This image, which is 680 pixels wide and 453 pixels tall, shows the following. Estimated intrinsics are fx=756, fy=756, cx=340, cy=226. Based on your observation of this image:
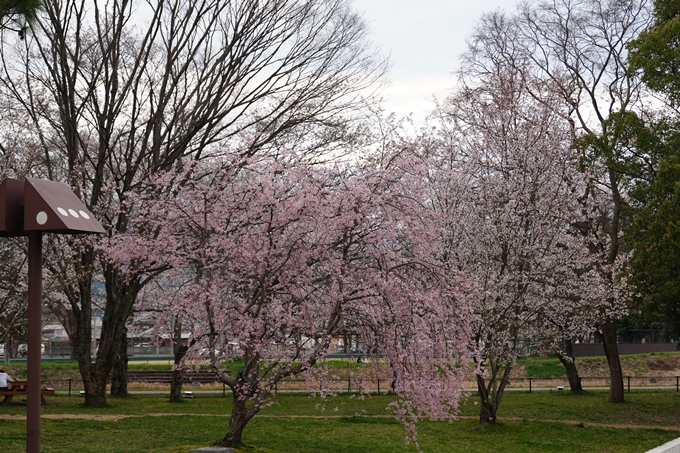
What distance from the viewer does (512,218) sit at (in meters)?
16.5

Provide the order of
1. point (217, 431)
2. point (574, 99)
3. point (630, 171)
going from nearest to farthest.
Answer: point (217, 431), point (630, 171), point (574, 99)

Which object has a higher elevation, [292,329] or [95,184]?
[95,184]

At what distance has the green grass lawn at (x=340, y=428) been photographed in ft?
42.8

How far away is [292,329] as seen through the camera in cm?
1095

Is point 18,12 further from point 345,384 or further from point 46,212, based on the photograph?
point 345,384

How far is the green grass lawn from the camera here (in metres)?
13.1

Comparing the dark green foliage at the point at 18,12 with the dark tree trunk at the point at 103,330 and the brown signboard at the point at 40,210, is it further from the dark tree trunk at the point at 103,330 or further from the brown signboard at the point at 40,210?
Result: the dark tree trunk at the point at 103,330

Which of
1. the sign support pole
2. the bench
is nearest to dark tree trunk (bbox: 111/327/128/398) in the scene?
the bench

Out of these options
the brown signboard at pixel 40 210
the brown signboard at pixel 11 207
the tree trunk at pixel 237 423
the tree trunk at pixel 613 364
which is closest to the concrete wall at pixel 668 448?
the brown signboard at pixel 40 210

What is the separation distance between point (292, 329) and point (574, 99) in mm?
17079

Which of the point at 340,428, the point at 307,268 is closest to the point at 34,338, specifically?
the point at 307,268

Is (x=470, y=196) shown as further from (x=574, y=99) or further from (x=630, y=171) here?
A: (x=574, y=99)

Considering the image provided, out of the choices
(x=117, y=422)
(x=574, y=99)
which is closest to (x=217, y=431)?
(x=117, y=422)

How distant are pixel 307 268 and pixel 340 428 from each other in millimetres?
6352
